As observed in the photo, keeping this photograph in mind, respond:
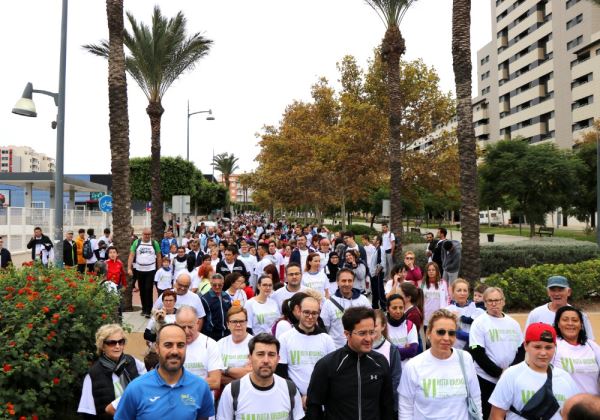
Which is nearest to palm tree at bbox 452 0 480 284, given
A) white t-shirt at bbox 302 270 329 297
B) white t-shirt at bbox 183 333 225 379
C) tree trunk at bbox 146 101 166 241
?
white t-shirt at bbox 302 270 329 297

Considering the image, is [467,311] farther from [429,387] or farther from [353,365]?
[353,365]

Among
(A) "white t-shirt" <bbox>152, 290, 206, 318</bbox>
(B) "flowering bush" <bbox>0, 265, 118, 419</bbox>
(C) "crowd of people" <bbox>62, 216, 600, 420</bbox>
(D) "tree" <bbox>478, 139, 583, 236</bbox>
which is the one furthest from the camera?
(D) "tree" <bbox>478, 139, 583, 236</bbox>

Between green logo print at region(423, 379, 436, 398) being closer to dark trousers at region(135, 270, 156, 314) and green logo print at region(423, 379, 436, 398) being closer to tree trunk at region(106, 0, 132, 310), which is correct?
dark trousers at region(135, 270, 156, 314)

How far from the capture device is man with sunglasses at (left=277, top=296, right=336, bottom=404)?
4422mm

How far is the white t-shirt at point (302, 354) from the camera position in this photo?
4.43 meters

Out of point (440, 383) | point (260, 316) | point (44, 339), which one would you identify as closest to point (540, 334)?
point (440, 383)

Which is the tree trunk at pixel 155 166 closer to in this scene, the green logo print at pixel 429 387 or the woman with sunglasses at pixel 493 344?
the woman with sunglasses at pixel 493 344

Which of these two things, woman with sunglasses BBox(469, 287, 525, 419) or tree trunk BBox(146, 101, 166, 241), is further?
tree trunk BBox(146, 101, 166, 241)

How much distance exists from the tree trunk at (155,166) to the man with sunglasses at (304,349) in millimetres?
16011

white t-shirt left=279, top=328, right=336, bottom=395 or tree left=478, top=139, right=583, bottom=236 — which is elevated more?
tree left=478, top=139, right=583, bottom=236

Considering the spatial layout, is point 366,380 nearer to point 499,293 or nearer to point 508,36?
point 499,293

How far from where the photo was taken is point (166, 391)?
3.12 metres

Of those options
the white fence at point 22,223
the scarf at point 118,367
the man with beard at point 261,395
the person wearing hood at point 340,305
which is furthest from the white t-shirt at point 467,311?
the white fence at point 22,223

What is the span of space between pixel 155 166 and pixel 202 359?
16.1 meters
